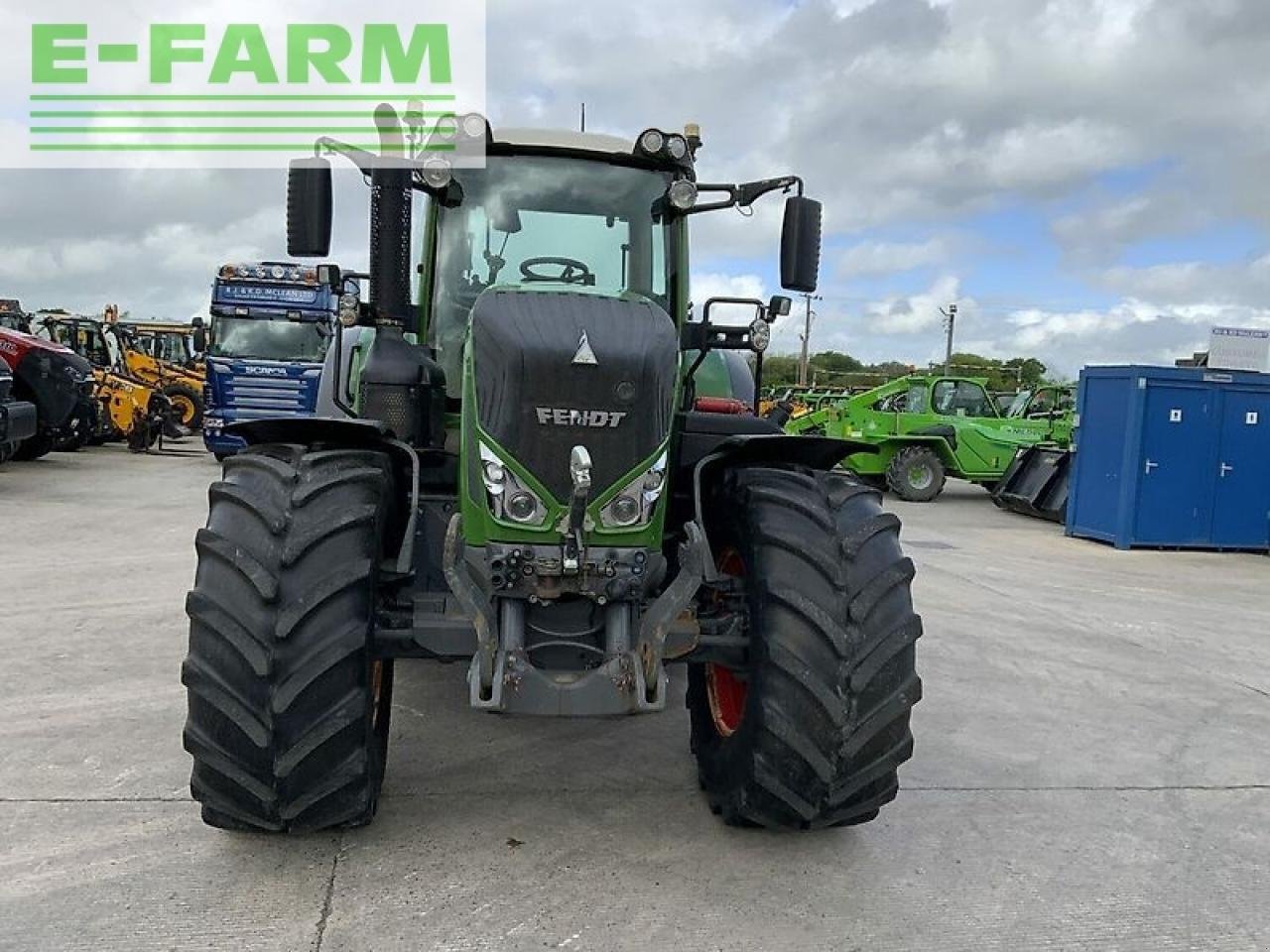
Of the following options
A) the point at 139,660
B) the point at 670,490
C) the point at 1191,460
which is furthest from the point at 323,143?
the point at 1191,460

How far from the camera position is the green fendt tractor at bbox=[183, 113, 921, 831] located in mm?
3180

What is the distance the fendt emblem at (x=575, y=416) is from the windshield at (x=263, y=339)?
14066 millimetres

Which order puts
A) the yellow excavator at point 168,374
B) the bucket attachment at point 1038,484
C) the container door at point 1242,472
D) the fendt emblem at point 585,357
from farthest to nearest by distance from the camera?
the yellow excavator at point 168,374 < the bucket attachment at point 1038,484 < the container door at point 1242,472 < the fendt emblem at point 585,357

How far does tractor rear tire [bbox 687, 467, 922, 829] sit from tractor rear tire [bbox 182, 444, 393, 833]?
4.03ft

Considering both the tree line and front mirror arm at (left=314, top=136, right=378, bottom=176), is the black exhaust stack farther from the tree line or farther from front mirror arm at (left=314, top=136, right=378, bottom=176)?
the tree line

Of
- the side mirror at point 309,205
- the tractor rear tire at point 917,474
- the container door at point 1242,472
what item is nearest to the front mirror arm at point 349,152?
the side mirror at point 309,205

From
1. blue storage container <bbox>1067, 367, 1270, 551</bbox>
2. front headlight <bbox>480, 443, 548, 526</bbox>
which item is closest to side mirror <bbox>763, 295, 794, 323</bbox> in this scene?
front headlight <bbox>480, 443, 548, 526</bbox>

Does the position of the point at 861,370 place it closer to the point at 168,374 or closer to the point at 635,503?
the point at 168,374

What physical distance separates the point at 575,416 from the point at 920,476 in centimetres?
1382

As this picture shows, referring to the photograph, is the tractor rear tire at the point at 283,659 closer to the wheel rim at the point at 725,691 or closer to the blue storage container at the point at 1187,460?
the wheel rim at the point at 725,691

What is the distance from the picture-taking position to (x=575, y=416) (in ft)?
10.8

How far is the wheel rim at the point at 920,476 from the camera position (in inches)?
642

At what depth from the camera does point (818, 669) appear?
332 cm

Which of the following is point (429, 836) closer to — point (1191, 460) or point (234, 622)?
point (234, 622)
